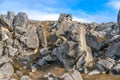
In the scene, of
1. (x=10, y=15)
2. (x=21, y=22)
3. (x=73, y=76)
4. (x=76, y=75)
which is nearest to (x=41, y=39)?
(x=21, y=22)

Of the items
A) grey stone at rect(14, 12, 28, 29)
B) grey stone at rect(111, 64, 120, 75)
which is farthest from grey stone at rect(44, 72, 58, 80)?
grey stone at rect(14, 12, 28, 29)

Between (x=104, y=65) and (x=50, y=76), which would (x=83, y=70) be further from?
(x=50, y=76)

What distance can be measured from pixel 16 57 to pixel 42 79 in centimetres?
1744

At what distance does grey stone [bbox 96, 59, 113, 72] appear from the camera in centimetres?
6538

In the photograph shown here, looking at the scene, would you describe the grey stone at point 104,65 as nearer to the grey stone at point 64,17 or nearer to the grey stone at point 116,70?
the grey stone at point 116,70

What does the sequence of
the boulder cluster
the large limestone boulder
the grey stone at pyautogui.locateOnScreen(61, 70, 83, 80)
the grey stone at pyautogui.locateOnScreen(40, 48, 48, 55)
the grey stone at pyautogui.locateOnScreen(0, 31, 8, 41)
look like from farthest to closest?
the large limestone boulder → the grey stone at pyautogui.locateOnScreen(0, 31, 8, 41) → the grey stone at pyautogui.locateOnScreen(40, 48, 48, 55) → the boulder cluster → the grey stone at pyautogui.locateOnScreen(61, 70, 83, 80)

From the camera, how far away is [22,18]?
10094 centimetres

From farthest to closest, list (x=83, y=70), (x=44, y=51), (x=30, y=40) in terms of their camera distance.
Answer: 1. (x=30, y=40)
2. (x=44, y=51)
3. (x=83, y=70)

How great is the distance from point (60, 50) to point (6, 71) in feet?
46.6

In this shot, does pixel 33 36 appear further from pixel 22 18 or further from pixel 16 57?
pixel 22 18

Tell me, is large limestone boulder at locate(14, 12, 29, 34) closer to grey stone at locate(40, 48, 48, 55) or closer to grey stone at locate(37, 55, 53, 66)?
grey stone at locate(40, 48, 48, 55)

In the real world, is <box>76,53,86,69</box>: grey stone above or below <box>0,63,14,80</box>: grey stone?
above

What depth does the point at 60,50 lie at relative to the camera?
74562mm

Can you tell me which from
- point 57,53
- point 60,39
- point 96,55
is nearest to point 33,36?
point 60,39
